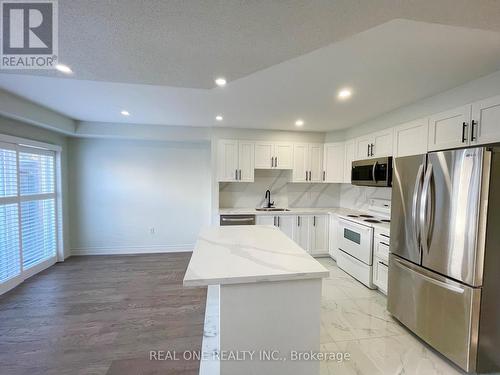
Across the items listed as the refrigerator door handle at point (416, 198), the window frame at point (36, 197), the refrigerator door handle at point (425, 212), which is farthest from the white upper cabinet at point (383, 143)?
the window frame at point (36, 197)

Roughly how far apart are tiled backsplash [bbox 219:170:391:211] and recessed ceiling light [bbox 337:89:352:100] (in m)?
2.18

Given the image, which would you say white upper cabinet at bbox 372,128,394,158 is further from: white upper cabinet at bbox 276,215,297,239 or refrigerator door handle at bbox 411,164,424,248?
white upper cabinet at bbox 276,215,297,239

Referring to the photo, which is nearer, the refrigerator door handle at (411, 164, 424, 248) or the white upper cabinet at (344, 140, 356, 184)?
the refrigerator door handle at (411, 164, 424, 248)

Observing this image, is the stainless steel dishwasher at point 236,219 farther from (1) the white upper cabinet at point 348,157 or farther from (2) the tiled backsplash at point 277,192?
(1) the white upper cabinet at point 348,157

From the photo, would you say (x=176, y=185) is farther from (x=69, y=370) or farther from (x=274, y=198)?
(x=69, y=370)

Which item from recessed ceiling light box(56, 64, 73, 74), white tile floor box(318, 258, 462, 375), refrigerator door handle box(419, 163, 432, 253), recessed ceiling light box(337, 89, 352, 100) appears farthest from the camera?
recessed ceiling light box(337, 89, 352, 100)

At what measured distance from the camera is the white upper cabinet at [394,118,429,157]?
2.61 meters

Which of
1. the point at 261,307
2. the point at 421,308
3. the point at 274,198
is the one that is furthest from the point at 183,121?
the point at 421,308

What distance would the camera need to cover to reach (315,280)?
57.4 inches

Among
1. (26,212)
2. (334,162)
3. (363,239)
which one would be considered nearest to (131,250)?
(26,212)

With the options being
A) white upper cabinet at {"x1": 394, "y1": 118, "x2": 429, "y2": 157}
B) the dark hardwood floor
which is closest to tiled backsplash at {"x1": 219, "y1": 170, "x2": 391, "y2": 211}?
white upper cabinet at {"x1": 394, "y1": 118, "x2": 429, "y2": 157}

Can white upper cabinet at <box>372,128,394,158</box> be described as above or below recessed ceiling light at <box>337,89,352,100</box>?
below

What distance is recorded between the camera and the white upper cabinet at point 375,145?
3145mm

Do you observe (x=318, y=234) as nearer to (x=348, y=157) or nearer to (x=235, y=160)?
(x=348, y=157)
